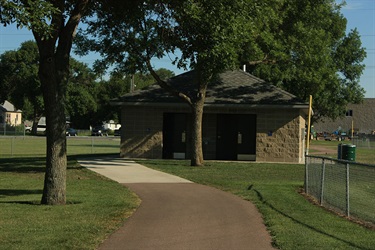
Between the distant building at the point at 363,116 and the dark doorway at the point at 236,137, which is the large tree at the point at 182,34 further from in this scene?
the distant building at the point at 363,116

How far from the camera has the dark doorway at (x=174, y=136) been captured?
26203 mm

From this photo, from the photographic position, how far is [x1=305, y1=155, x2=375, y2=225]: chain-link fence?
10094mm

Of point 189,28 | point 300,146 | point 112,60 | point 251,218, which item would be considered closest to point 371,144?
point 300,146

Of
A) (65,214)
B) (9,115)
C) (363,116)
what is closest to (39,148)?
(65,214)

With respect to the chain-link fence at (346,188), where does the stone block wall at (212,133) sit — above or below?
above

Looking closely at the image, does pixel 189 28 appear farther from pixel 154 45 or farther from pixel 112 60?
pixel 112 60

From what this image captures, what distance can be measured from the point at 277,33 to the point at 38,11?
1706cm

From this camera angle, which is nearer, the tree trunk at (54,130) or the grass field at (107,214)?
the grass field at (107,214)

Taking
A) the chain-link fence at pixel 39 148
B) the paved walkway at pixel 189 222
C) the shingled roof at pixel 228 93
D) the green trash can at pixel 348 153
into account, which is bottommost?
the paved walkway at pixel 189 222

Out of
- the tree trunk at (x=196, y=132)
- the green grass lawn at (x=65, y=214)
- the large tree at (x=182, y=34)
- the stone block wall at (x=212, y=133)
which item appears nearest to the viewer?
the green grass lawn at (x=65, y=214)

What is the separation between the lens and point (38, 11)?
27.9 feet

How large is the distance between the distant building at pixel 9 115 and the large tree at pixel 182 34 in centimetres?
8485

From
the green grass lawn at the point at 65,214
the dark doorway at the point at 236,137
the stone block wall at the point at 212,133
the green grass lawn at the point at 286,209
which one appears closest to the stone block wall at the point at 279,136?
the stone block wall at the point at 212,133

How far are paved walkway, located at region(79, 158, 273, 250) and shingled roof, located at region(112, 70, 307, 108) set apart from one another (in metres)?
10.5
